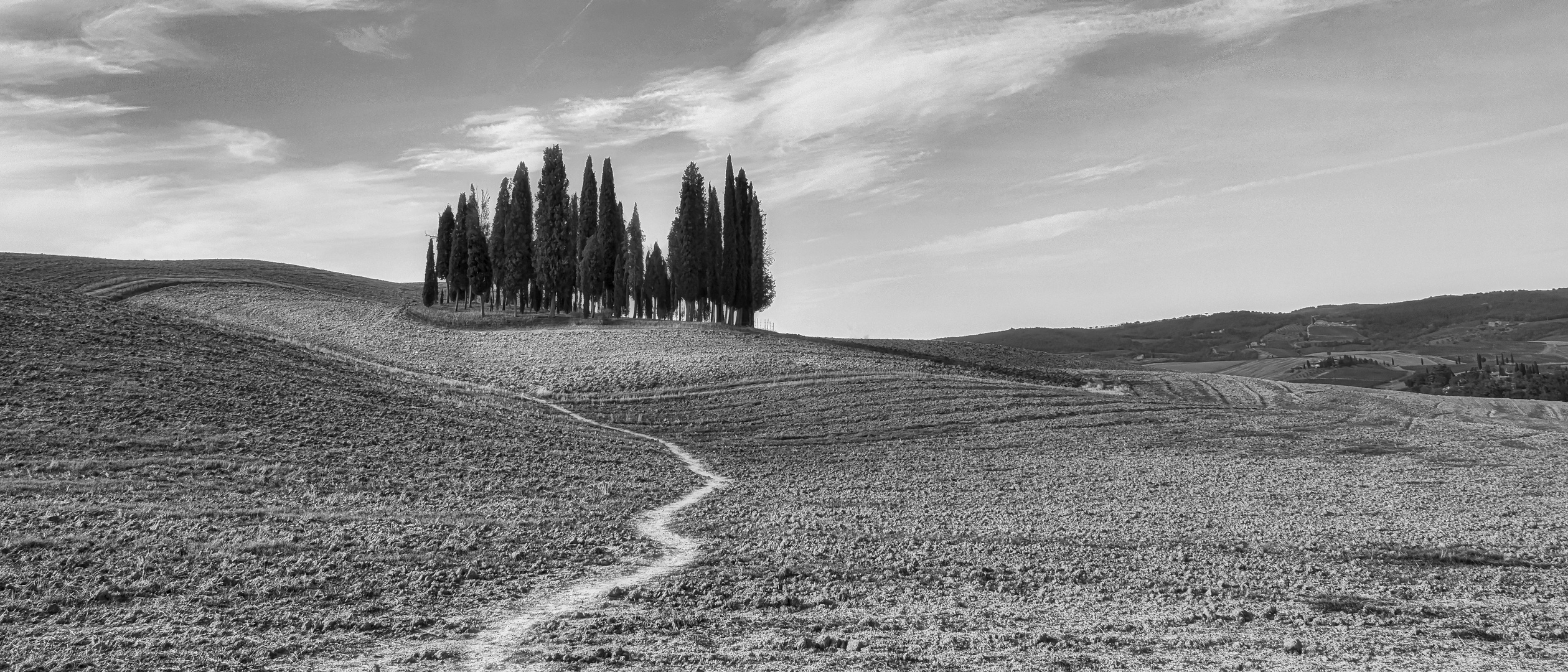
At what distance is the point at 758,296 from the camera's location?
64.0 m

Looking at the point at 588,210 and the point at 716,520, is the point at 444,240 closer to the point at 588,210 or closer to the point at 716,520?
the point at 588,210

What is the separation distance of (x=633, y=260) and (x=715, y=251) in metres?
7.54

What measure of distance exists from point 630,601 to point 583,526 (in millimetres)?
5160

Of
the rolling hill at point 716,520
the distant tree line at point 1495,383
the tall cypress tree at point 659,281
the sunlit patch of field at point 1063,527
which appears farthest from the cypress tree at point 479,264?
the distant tree line at point 1495,383

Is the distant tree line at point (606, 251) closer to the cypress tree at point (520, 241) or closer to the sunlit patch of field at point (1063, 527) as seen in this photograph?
the cypress tree at point (520, 241)

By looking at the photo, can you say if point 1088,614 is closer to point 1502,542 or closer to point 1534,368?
point 1502,542

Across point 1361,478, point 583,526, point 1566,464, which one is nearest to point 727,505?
point 583,526

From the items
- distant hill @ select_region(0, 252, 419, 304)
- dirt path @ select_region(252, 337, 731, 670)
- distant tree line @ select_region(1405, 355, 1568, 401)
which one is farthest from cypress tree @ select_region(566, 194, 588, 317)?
distant tree line @ select_region(1405, 355, 1568, 401)

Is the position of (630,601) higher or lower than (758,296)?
lower

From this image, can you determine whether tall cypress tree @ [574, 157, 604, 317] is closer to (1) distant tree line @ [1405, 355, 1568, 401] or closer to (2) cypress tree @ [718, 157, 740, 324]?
(2) cypress tree @ [718, 157, 740, 324]

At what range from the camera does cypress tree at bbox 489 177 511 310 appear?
6749 centimetres

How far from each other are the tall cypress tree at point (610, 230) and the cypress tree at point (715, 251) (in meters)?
6.09

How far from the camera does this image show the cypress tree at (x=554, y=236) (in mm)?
64812

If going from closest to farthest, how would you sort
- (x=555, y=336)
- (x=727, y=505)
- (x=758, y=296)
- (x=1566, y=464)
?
(x=727, y=505) < (x=1566, y=464) < (x=555, y=336) < (x=758, y=296)
